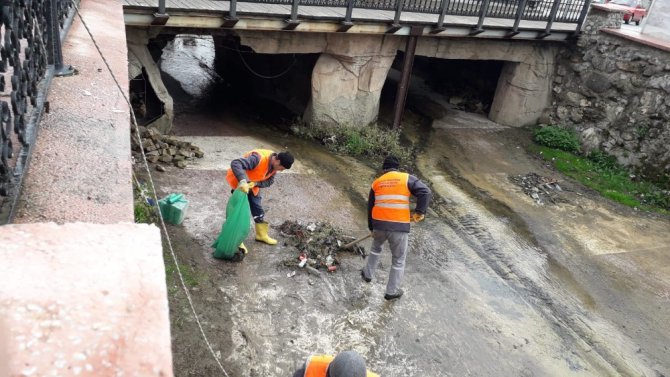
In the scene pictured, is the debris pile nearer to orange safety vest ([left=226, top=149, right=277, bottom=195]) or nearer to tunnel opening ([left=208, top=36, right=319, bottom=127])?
tunnel opening ([left=208, top=36, right=319, bottom=127])

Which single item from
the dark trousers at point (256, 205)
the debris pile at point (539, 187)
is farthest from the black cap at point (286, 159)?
the debris pile at point (539, 187)

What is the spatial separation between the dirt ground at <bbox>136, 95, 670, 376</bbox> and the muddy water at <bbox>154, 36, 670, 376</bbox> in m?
0.02

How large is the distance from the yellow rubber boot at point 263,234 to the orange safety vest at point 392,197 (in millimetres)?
1608

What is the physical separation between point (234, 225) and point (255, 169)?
0.69 m

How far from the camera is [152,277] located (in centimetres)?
155

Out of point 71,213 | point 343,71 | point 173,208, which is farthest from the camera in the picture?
point 343,71

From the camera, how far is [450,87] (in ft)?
51.9

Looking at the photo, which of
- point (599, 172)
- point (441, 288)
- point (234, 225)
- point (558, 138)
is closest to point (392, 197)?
point (441, 288)

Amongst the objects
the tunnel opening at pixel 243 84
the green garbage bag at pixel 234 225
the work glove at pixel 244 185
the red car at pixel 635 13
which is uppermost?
the red car at pixel 635 13

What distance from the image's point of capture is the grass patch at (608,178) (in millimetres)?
10906

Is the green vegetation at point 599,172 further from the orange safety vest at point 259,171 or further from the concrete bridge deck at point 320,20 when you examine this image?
the orange safety vest at point 259,171

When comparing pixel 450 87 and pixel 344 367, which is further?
pixel 450 87

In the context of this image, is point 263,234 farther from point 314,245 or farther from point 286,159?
point 286,159

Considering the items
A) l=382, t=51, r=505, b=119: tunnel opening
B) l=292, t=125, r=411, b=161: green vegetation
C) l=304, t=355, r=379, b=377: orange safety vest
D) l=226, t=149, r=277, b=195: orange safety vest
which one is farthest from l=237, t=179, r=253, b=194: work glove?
l=382, t=51, r=505, b=119: tunnel opening
